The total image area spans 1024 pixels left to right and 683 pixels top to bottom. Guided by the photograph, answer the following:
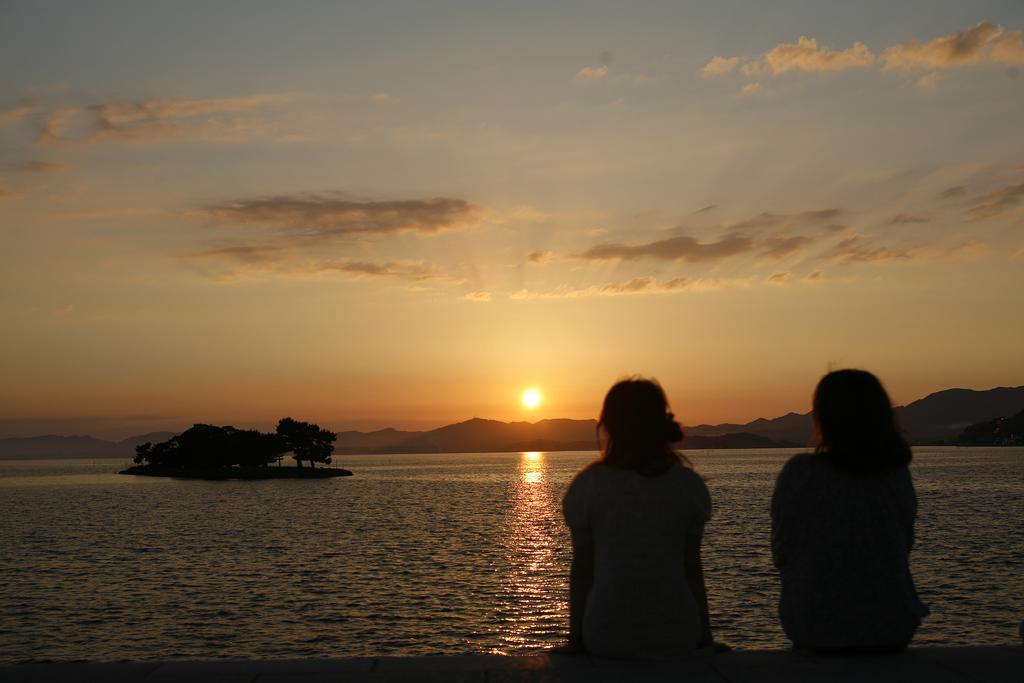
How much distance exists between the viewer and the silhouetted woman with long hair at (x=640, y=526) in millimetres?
7160

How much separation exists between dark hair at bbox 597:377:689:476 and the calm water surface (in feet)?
79.4

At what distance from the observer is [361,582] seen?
46250 millimetres

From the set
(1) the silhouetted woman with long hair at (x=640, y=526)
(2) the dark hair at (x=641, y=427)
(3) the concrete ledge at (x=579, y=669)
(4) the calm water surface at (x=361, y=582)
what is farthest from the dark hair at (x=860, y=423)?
(4) the calm water surface at (x=361, y=582)

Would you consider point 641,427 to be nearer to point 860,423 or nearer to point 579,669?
point 860,423

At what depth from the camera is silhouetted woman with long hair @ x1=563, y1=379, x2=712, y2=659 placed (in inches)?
282

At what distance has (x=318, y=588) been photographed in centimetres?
4434

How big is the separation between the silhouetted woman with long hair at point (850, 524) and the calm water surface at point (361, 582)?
78.3 ft

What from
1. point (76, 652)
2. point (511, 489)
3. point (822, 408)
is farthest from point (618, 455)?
point (511, 489)

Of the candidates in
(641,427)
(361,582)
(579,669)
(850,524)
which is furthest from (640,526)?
(361,582)

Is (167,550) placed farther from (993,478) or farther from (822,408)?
(993,478)

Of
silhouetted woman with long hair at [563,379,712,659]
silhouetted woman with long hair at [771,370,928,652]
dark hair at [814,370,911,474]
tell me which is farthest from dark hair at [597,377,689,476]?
dark hair at [814,370,911,474]

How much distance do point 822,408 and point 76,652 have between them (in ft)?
101

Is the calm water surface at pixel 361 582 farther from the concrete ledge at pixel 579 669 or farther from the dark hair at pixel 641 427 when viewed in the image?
the dark hair at pixel 641 427

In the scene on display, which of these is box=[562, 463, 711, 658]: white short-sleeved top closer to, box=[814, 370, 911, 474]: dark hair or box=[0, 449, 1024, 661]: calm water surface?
box=[814, 370, 911, 474]: dark hair
